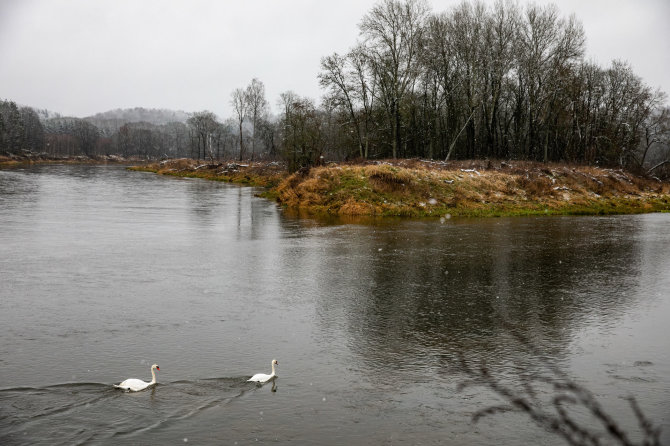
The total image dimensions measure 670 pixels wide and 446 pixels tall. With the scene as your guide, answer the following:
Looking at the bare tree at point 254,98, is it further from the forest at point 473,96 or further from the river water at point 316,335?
the river water at point 316,335

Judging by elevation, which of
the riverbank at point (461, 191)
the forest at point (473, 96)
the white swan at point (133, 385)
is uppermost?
the forest at point (473, 96)

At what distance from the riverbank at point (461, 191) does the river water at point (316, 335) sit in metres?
9.32

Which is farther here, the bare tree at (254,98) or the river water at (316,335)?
the bare tree at (254,98)

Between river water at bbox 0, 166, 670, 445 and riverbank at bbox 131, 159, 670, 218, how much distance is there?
9325mm

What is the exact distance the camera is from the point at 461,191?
30.0 metres

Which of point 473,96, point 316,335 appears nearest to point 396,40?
point 473,96

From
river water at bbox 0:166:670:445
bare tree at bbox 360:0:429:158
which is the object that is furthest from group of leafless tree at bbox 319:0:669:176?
river water at bbox 0:166:670:445

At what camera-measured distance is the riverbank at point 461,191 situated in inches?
1109

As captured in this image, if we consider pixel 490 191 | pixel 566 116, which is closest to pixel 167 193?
pixel 490 191

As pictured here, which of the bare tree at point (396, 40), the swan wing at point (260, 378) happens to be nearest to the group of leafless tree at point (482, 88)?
the bare tree at point (396, 40)

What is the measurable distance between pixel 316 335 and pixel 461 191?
2299cm

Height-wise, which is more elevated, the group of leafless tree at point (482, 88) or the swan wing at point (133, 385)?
the group of leafless tree at point (482, 88)

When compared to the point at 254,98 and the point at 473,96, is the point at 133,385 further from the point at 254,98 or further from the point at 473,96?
the point at 254,98

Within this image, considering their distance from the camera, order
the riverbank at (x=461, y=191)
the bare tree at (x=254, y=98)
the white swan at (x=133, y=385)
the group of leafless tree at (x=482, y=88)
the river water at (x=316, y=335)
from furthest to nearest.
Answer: the bare tree at (x=254, y=98) → the group of leafless tree at (x=482, y=88) → the riverbank at (x=461, y=191) → the white swan at (x=133, y=385) → the river water at (x=316, y=335)
